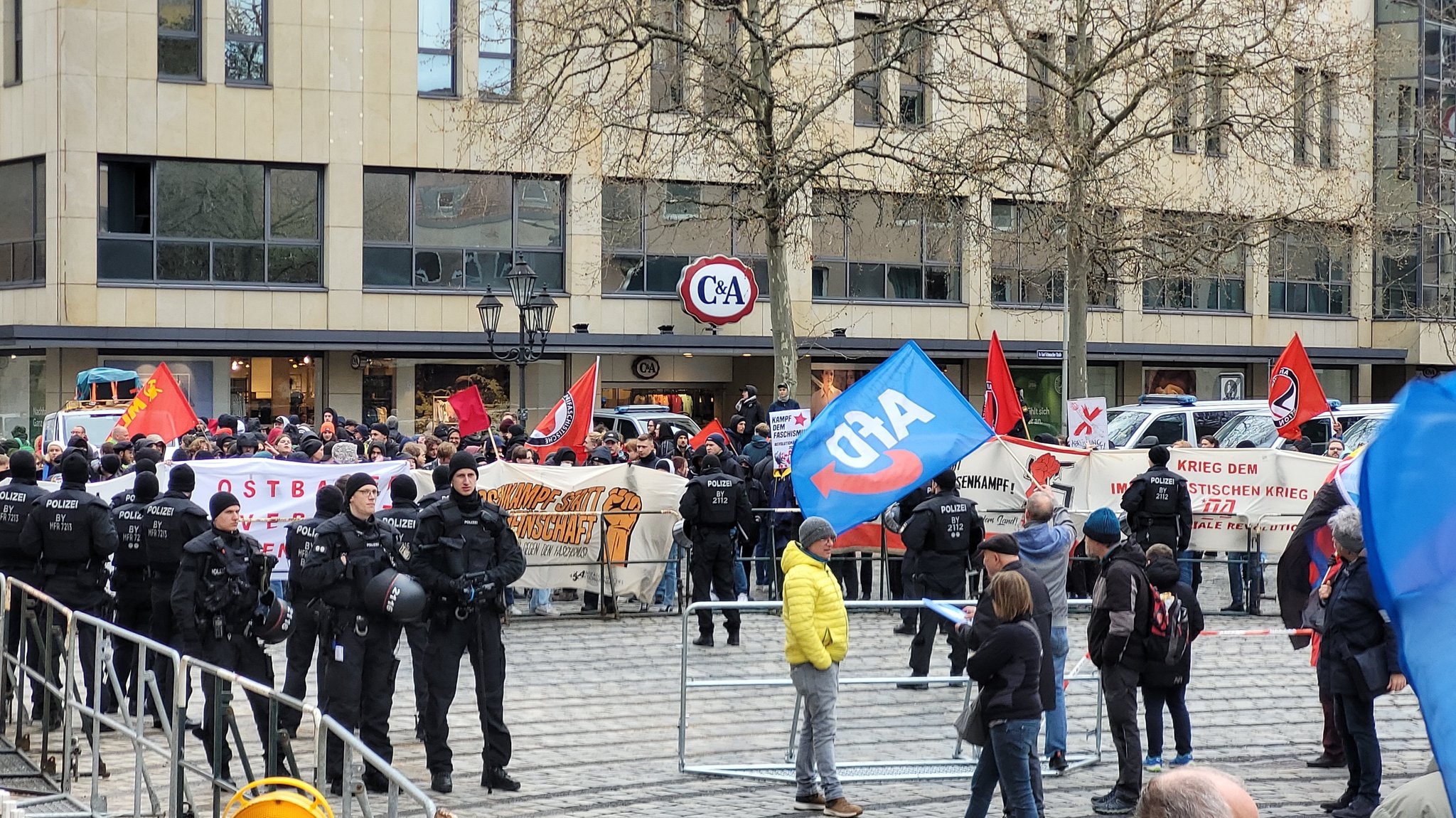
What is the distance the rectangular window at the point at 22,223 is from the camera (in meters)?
31.5

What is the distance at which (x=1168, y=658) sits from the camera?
381 inches

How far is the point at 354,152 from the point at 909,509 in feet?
64.1

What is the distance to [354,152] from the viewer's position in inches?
1293

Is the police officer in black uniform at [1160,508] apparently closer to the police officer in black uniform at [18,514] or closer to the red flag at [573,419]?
the red flag at [573,419]

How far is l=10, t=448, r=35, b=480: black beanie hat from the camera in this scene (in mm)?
11734

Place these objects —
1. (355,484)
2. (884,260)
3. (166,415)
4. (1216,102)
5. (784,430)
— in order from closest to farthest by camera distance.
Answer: (355,484) → (784,430) → (166,415) → (1216,102) → (884,260)

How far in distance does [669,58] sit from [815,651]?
58.6 feet

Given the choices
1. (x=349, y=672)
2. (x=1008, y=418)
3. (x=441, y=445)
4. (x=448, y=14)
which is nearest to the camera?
(x=349, y=672)

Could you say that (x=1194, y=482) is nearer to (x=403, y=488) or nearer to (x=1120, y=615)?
(x=1120, y=615)

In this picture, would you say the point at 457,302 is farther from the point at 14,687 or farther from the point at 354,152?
the point at 14,687

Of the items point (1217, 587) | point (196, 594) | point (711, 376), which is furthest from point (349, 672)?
point (711, 376)

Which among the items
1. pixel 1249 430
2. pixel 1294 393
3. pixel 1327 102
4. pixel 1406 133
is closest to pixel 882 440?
pixel 1294 393

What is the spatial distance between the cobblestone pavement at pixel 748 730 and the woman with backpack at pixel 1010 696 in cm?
104

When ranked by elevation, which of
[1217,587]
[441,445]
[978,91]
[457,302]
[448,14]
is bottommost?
[1217,587]
